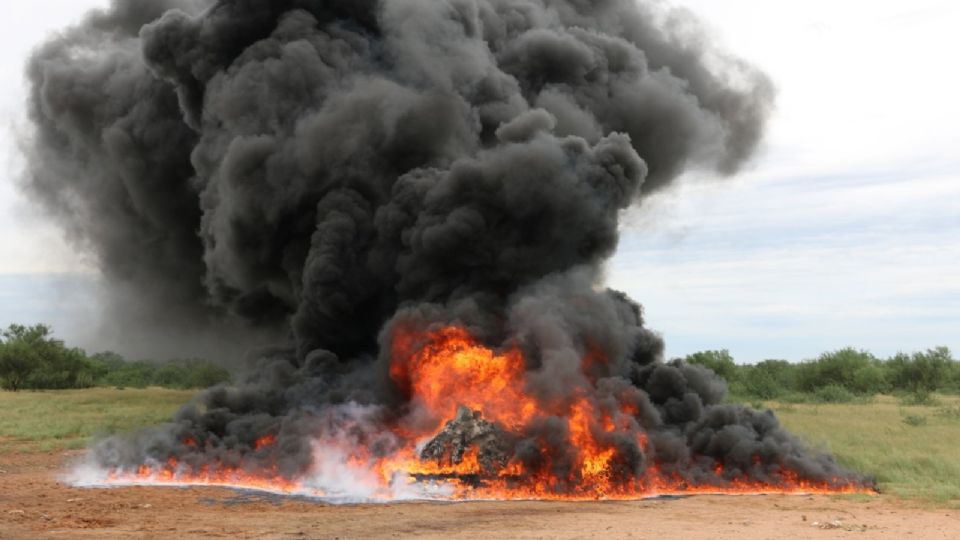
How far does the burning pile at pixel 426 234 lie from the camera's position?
952 inches

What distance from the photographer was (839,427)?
37688 mm

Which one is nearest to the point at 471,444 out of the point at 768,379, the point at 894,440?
the point at 894,440

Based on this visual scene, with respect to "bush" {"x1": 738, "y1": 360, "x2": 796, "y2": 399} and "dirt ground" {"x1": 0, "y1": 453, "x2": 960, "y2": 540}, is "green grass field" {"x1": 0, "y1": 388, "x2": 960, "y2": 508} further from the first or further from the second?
"bush" {"x1": 738, "y1": 360, "x2": 796, "y2": 399}

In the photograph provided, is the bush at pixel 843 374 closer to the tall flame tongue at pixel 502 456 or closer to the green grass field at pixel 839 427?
the green grass field at pixel 839 427

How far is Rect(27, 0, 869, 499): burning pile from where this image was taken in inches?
952

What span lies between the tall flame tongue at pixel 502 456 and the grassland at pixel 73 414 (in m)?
12.3

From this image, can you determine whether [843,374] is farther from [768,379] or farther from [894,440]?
[894,440]

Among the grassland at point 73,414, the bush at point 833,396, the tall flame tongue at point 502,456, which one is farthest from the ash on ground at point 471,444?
the bush at point 833,396

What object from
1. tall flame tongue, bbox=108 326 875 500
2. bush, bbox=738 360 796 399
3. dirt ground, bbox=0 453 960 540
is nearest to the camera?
dirt ground, bbox=0 453 960 540

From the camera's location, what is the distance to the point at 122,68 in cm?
4203

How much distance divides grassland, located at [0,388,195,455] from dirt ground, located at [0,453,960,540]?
1229cm

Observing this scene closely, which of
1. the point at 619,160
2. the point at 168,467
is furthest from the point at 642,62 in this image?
the point at 168,467

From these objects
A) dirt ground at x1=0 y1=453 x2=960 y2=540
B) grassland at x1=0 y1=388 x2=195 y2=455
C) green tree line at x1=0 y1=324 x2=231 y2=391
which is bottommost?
dirt ground at x1=0 y1=453 x2=960 y2=540

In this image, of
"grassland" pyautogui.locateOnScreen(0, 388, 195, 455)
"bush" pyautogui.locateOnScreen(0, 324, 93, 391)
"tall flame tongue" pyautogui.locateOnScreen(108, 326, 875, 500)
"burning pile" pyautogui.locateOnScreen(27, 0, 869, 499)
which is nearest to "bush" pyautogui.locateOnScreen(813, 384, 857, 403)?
"burning pile" pyautogui.locateOnScreen(27, 0, 869, 499)
